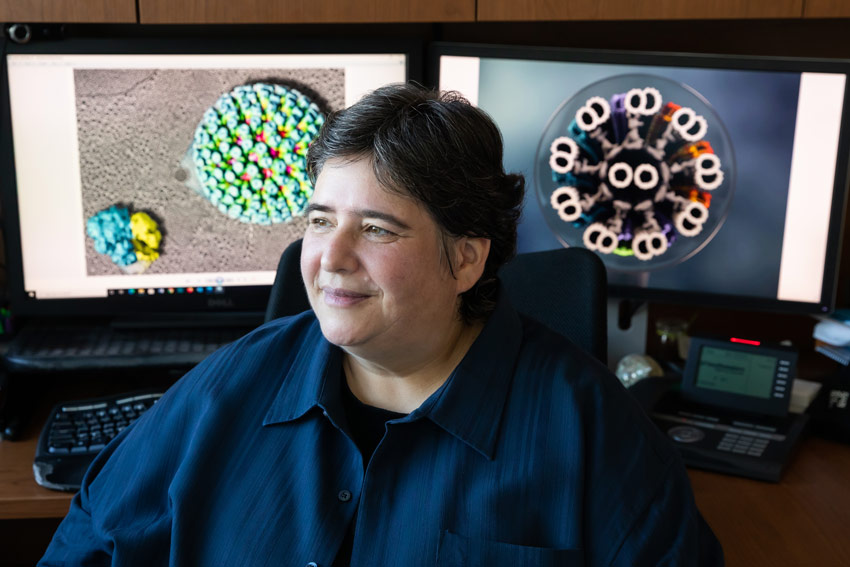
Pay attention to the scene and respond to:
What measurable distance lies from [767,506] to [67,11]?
1.43m

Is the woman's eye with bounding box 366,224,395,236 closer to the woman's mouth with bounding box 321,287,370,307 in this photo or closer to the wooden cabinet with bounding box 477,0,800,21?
the woman's mouth with bounding box 321,287,370,307

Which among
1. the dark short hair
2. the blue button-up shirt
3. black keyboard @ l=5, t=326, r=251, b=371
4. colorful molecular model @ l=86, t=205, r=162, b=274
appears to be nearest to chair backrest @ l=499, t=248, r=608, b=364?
the blue button-up shirt

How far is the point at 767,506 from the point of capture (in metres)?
1.39

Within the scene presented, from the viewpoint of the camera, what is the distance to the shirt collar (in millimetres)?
1097

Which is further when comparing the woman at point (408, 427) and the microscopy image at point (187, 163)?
the microscopy image at point (187, 163)

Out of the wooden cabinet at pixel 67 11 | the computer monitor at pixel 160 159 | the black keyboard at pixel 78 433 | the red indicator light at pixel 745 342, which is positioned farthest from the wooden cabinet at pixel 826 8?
the black keyboard at pixel 78 433

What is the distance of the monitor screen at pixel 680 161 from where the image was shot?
5.56ft

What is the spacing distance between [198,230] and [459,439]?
34.8 inches

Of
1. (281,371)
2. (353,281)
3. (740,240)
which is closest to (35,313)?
(281,371)

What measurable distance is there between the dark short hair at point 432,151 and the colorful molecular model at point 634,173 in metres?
0.65

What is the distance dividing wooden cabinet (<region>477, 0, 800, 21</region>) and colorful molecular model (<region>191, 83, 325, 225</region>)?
424 mm

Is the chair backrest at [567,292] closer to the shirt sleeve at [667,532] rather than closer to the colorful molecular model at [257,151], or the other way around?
the shirt sleeve at [667,532]

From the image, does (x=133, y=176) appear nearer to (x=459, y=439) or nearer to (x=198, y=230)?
(x=198, y=230)

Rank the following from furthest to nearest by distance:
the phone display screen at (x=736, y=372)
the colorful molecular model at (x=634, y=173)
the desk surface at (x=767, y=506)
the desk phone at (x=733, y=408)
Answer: the colorful molecular model at (x=634, y=173), the phone display screen at (x=736, y=372), the desk phone at (x=733, y=408), the desk surface at (x=767, y=506)
